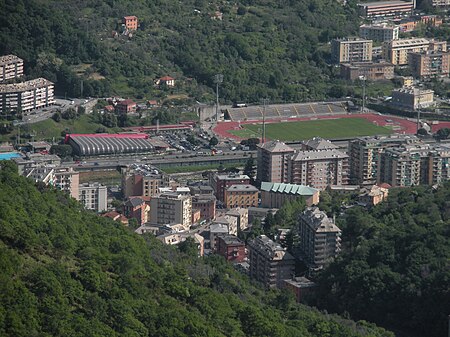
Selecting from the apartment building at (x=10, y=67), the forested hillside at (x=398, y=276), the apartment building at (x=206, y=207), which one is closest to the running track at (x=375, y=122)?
the apartment building at (x=10, y=67)

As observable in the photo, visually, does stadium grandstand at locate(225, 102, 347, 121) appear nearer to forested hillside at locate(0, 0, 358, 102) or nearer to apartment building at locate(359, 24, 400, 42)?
forested hillside at locate(0, 0, 358, 102)

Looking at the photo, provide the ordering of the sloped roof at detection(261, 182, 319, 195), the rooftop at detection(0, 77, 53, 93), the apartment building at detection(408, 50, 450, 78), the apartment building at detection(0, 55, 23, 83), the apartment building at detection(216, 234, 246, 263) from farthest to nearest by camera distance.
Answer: the apartment building at detection(408, 50, 450, 78) → the apartment building at detection(0, 55, 23, 83) → the rooftop at detection(0, 77, 53, 93) → the sloped roof at detection(261, 182, 319, 195) → the apartment building at detection(216, 234, 246, 263)

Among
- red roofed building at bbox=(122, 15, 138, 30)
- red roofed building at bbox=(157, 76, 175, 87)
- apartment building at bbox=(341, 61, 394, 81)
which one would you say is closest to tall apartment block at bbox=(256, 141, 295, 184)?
red roofed building at bbox=(157, 76, 175, 87)

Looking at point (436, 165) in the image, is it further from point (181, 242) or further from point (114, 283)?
point (114, 283)

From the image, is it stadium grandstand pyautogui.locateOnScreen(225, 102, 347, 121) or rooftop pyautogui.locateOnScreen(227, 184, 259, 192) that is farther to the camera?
stadium grandstand pyautogui.locateOnScreen(225, 102, 347, 121)

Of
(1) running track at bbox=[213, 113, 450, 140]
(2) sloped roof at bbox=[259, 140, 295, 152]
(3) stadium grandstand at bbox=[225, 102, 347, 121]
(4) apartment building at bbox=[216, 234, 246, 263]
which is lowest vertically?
(4) apartment building at bbox=[216, 234, 246, 263]

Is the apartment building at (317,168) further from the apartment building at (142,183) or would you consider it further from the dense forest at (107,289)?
the dense forest at (107,289)
